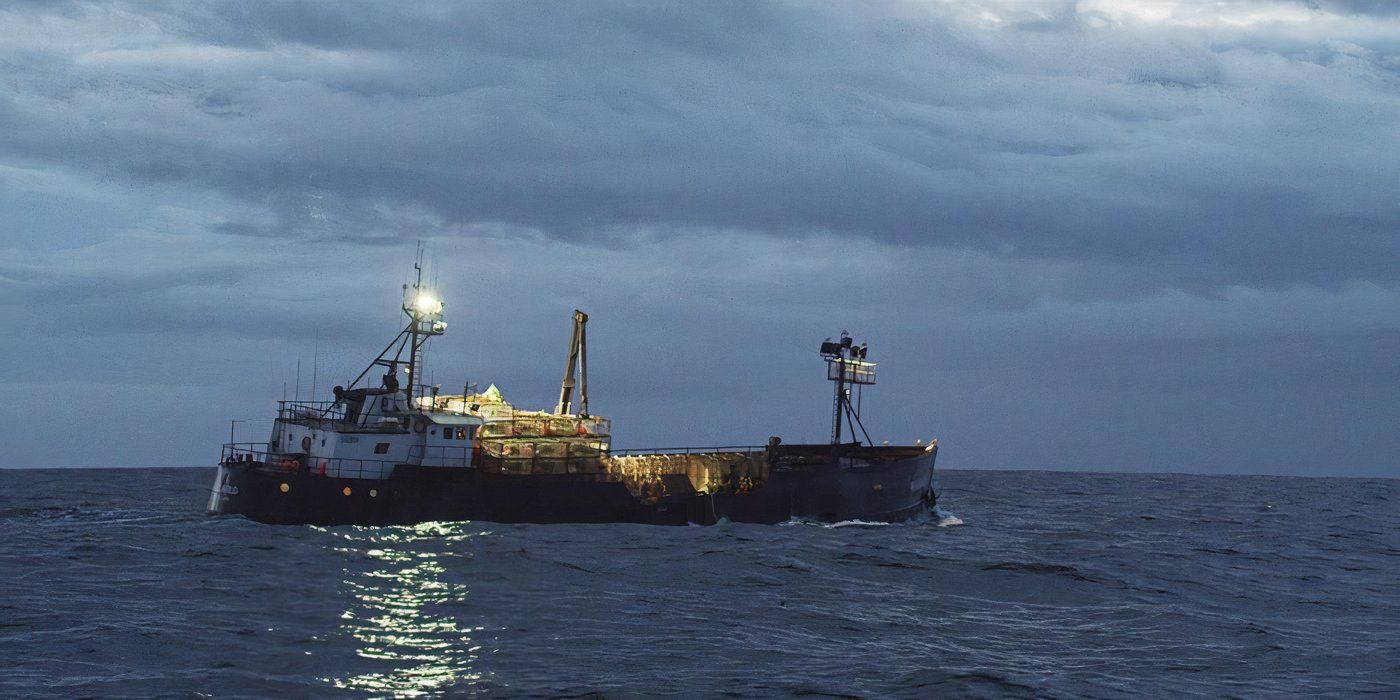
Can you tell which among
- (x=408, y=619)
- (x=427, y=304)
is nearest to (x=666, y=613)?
(x=408, y=619)

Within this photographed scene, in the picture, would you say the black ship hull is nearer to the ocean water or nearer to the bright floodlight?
the ocean water

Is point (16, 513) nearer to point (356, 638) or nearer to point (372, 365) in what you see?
point (372, 365)

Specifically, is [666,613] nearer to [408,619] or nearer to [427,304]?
[408,619]

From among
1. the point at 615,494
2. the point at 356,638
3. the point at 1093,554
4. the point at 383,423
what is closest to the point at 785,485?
the point at 615,494

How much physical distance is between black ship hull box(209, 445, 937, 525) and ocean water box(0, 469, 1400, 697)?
1404mm

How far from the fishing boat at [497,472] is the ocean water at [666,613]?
189 cm

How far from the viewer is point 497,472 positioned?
52.8 m

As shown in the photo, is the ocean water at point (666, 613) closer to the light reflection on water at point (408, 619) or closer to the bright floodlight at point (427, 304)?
the light reflection on water at point (408, 619)

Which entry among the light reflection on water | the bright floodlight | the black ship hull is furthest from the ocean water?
the bright floodlight

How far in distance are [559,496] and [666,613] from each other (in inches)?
843

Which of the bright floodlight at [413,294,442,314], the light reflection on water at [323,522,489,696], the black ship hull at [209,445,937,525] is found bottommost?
the light reflection on water at [323,522,489,696]

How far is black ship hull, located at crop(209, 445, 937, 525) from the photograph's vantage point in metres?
50.2

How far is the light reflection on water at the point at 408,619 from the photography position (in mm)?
24078

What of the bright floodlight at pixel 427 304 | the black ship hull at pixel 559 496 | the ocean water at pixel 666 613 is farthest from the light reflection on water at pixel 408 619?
the bright floodlight at pixel 427 304
